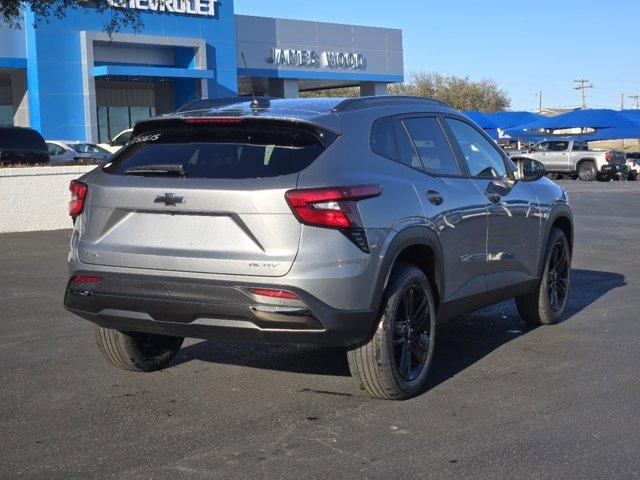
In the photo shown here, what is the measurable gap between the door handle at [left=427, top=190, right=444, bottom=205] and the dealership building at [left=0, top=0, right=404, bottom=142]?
27.2m

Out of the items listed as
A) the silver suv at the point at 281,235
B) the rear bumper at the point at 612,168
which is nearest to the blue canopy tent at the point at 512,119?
the rear bumper at the point at 612,168

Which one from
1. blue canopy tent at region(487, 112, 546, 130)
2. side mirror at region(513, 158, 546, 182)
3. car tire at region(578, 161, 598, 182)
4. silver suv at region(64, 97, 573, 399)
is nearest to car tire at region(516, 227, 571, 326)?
side mirror at region(513, 158, 546, 182)

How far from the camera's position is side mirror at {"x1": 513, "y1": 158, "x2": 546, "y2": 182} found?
7695mm

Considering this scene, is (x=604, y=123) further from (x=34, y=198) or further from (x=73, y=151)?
(x=34, y=198)

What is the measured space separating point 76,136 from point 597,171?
2081cm

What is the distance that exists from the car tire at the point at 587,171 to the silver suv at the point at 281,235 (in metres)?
34.8

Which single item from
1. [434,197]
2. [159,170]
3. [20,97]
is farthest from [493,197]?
[20,97]

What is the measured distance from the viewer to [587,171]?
132 ft

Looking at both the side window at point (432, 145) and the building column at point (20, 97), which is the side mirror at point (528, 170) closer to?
the side window at point (432, 145)

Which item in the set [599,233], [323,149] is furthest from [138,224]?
[599,233]

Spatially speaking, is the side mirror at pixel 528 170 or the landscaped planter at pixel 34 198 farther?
the landscaped planter at pixel 34 198

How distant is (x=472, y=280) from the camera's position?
6762mm

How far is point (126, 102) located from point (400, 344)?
4380cm

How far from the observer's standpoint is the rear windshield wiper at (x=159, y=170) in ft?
18.4
